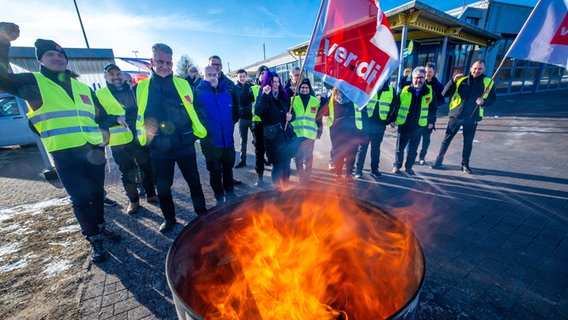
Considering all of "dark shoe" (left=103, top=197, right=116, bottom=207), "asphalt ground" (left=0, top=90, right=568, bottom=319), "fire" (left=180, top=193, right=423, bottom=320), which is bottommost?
"asphalt ground" (left=0, top=90, right=568, bottom=319)

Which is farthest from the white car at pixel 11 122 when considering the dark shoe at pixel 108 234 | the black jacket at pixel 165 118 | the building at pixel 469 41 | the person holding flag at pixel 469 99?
the building at pixel 469 41

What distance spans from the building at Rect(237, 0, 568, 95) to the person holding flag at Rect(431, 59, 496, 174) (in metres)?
5.97

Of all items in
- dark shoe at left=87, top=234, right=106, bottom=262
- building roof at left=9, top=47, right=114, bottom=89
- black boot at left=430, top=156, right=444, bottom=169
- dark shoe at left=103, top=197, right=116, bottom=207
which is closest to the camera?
dark shoe at left=87, top=234, right=106, bottom=262

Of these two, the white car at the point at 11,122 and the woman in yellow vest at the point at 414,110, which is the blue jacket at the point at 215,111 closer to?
the woman in yellow vest at the point at 414,110

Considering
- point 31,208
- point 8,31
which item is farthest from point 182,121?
point 31,208

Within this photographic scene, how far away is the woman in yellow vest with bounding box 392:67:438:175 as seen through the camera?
458cm

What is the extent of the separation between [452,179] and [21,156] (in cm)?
1265

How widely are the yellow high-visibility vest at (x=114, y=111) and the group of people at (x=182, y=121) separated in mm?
13

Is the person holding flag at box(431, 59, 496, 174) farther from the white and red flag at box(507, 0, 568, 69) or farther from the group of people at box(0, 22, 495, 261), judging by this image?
the white and red flag at box(507, 0, 568, 69)

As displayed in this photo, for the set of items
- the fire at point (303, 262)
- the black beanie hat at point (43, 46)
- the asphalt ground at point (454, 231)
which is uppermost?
the black beanie hat at point (43, 46)

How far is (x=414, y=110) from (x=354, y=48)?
290cm

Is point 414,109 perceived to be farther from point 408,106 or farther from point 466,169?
point 466,169

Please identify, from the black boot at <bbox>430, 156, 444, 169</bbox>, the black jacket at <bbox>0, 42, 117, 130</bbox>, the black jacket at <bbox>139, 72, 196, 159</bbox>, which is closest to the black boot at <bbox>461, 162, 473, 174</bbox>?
the black boot at <bbox>430, 156, 444, 169</bbox>

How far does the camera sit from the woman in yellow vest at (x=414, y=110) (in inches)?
180
